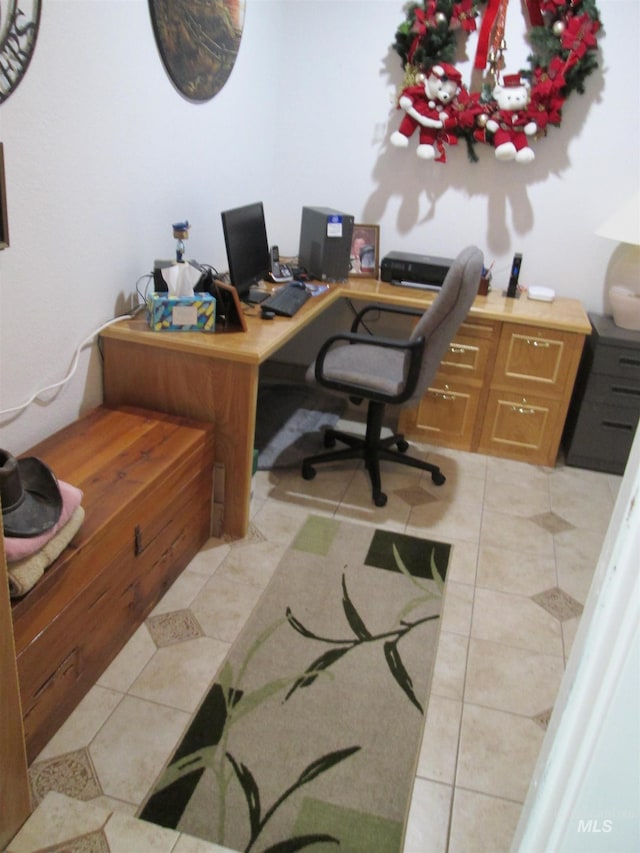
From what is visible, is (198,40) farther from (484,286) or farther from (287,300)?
(484,286)

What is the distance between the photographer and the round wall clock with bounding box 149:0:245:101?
2398 millimetres

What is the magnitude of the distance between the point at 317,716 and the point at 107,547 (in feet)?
2.37

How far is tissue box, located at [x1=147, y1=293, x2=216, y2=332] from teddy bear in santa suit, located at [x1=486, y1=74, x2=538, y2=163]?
177cm

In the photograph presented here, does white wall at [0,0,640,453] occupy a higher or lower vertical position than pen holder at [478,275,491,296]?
higher

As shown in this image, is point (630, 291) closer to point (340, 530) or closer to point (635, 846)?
point (340, 530)

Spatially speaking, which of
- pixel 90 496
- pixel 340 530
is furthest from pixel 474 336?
pixel 90 496

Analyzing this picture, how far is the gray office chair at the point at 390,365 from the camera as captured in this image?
2.46m

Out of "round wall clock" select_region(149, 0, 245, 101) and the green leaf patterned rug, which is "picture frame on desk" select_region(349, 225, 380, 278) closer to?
"round wall clock" select_region(149, 0, 245, 101)

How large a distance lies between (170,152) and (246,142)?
805mm

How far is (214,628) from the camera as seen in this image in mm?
2072

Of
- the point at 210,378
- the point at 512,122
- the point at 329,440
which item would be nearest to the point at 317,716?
the point at 210,378

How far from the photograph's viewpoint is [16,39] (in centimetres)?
170
